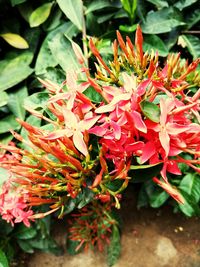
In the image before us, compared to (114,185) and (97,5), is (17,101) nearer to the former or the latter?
(97,5)

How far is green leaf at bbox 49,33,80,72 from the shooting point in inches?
47.2

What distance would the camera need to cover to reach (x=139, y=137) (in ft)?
2.66

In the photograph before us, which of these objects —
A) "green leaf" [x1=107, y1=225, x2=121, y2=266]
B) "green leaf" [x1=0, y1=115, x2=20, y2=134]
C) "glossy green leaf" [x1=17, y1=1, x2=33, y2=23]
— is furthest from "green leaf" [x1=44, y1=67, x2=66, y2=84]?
"green leaf" [x1=107, y1=225, x2=121, y2=266]

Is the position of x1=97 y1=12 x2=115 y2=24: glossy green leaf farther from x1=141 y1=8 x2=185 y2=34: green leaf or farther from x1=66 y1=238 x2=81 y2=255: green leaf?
x1=66 y1=238 x2=81 y2=255: green leaf

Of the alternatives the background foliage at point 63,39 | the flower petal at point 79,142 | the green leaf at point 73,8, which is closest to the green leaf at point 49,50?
the background foliage at point 63,39

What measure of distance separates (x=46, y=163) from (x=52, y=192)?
0.33 ft

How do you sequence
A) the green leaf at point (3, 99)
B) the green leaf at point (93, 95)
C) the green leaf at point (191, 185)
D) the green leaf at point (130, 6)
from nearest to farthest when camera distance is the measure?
1. the green leaf at point (93, 95)
2. the green leaf at point (130, 6)
3. the green leaf at point (3, 99)
4. the green leaf at point (191, 185)

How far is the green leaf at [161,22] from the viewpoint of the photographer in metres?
1.29

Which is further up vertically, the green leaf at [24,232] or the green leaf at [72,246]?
the green leaf at [24,232]

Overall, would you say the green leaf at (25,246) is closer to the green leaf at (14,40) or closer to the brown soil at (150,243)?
the brown soil at (150,243)

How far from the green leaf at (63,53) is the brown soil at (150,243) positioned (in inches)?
31.1

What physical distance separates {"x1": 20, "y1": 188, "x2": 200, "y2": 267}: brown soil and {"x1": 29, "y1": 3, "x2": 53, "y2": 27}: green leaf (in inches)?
34.9

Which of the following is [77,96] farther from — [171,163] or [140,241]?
[140,241]

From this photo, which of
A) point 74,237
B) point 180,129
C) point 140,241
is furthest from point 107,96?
point 140,241
